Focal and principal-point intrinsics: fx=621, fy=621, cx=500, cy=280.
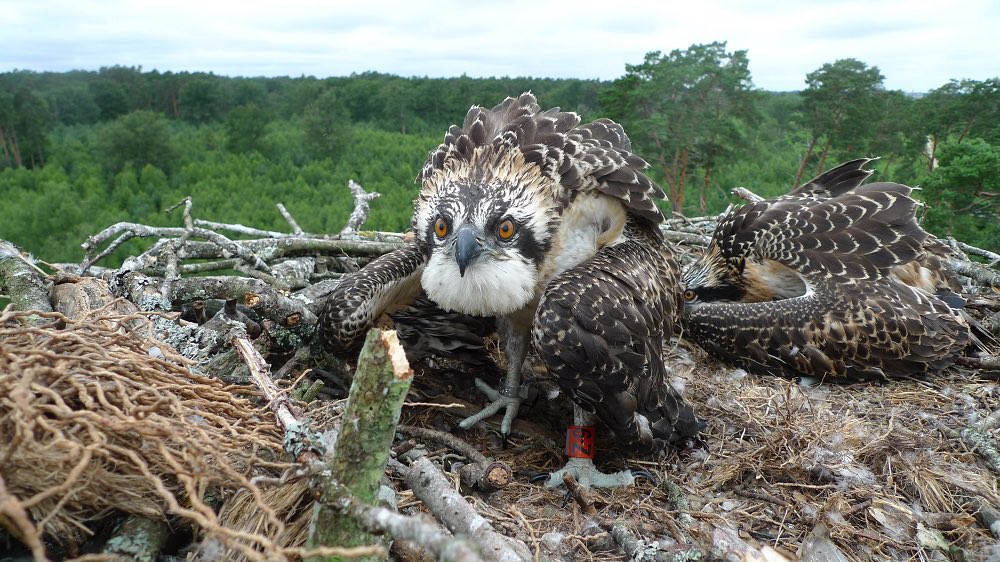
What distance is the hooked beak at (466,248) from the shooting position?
117 inches

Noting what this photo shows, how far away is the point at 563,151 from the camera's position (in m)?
3.45

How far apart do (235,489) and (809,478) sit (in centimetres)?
290

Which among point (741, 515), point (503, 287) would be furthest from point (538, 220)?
point (741, 515)

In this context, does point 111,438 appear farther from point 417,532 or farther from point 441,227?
point 441,227

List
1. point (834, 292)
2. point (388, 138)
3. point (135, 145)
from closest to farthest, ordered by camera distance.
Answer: point (834, 292)
point (135, 145)
point (388, 138)

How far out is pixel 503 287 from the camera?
123 inches

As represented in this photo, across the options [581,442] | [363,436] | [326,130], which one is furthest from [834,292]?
[326,130]

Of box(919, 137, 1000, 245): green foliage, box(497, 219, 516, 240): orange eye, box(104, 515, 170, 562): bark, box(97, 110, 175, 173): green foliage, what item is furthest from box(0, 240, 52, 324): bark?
box(97, 110, 175, 173): green foliage

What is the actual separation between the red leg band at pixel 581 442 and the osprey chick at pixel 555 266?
0.18ft

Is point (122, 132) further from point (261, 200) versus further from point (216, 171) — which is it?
point (261, 200)

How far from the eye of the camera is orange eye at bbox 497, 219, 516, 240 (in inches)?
123

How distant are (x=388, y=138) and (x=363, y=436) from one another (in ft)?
80.1

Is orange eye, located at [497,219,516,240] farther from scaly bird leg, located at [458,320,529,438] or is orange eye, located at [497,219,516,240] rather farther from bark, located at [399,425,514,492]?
bark, located at [399,425,514,492]

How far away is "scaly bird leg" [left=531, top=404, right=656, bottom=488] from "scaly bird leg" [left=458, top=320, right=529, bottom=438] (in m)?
0.53
